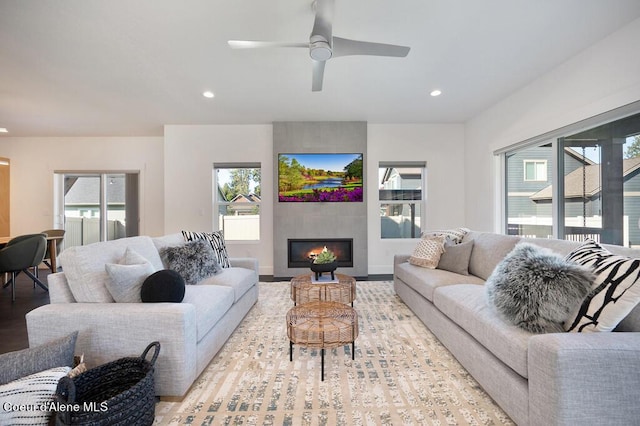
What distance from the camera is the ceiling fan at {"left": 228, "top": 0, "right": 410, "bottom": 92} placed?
6.02 feet

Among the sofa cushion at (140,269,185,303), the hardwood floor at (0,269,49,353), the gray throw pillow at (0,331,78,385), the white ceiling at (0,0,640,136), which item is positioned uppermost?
the white ceiling at (0,0,640,136)

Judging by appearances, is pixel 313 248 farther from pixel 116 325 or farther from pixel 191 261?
pixel 116 325

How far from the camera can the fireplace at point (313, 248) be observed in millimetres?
4758

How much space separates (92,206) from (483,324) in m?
7.29

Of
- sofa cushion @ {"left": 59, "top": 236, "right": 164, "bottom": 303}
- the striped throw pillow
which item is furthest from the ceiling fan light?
the striped throw pillow

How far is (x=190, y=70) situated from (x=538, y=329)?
148 inches

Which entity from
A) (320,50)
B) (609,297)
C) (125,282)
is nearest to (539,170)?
(609,297)

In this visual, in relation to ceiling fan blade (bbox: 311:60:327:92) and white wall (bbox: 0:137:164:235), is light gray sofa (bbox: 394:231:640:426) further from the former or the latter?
white wall (bbox: 0:137:164:235)

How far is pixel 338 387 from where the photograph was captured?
5.57 ft

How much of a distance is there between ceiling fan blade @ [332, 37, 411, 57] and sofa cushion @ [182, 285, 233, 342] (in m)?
2.19

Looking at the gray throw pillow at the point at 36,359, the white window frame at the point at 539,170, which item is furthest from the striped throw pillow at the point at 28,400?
the white window frame at the point at 539,170

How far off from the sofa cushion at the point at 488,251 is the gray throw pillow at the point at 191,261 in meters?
2.71

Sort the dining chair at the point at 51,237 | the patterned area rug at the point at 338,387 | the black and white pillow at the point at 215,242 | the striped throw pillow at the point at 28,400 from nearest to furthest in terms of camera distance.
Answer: the striped throw pillow at the point at 28,400 → the patterned area rug at the point at 338,387 → the black and white pillow at the point at 215,242 → the dining chair at the point at 51,237

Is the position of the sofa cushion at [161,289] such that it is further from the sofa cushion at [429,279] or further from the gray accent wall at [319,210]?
the gray accent wall at [319,210]
